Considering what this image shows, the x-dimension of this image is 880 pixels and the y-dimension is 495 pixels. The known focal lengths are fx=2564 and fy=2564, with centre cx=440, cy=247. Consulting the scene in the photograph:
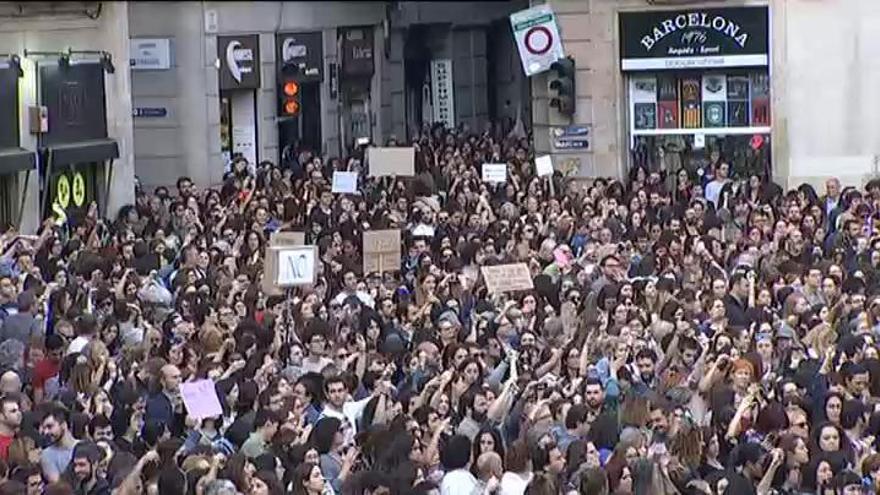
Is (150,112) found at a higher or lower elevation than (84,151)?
higher

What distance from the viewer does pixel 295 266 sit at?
70.5 feet

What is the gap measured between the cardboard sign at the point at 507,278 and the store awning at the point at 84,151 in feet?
33.0

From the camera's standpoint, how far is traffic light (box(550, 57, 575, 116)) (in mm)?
Answer: 36031

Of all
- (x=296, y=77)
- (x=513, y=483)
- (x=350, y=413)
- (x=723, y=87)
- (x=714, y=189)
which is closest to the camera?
(x=513, y=483)

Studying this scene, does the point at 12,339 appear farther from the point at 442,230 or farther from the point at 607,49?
the point at 607,49

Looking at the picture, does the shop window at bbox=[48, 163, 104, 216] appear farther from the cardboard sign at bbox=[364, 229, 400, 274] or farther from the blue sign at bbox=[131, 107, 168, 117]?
the cardboard sign at bbox=[364, 229, 400, 274]

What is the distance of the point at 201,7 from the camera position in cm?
3762

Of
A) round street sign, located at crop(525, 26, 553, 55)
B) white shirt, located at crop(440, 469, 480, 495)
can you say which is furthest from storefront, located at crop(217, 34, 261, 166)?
white shirt, located at crop(440, 469, 480, 495)

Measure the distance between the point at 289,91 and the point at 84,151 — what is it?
8098mm

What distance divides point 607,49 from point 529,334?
56.6ft

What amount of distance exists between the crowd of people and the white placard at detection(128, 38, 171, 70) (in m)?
8.97

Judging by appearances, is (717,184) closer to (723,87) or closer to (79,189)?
(723,87)

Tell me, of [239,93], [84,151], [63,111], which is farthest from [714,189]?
[239,93]

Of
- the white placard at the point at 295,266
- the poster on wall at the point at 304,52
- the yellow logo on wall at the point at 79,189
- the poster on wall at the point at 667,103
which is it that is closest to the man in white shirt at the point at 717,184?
the poster on wall at the point at 667,103
